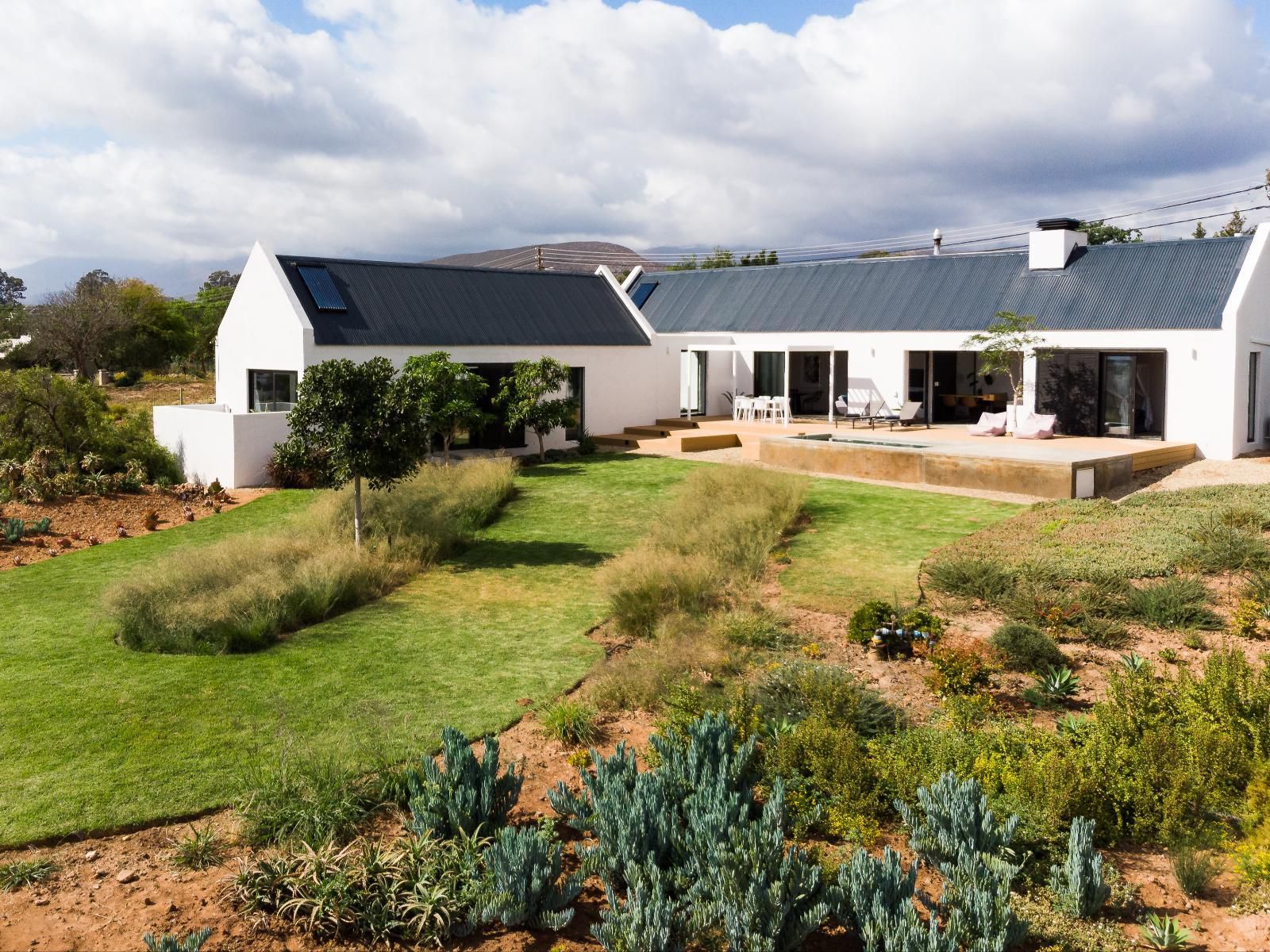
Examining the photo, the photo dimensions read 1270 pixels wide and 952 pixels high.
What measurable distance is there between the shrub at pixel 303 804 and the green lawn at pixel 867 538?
18.9 feet

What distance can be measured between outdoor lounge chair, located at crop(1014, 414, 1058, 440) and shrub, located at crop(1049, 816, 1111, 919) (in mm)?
19502

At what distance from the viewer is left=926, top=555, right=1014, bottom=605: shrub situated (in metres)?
10.7

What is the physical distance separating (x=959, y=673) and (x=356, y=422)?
26.6 ft

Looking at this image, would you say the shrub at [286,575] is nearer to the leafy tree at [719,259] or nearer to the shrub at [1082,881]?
the shrub at [1082,881]

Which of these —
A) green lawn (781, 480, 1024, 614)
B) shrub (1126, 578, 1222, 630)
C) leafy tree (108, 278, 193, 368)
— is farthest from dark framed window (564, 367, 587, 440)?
leafy tree (108, 278, 193, 368)

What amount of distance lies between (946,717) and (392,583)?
6.99m

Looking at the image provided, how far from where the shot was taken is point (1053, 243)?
25984 millimetres

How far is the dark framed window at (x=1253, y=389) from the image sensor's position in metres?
22.8

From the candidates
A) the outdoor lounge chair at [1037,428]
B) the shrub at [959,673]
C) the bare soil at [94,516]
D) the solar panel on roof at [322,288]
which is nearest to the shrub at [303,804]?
the shrub at [959,673]

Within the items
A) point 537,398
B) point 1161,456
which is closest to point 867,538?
point 537,398

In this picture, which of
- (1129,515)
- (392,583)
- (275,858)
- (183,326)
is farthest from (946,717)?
(183,326)

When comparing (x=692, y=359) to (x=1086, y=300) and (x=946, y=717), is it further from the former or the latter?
(x=946, y=717)

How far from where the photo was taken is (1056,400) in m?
24.8

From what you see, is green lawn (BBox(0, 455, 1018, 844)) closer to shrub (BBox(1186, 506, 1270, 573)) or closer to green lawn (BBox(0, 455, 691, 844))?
green lawn (BBox(0, 455, 691, 844))
